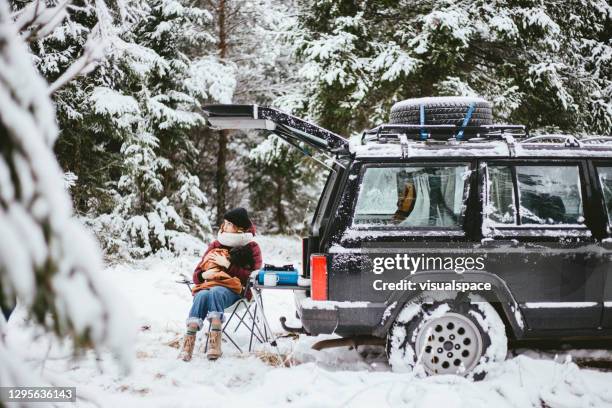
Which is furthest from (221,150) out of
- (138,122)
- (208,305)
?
(208,305)

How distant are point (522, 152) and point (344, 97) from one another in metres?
5.63

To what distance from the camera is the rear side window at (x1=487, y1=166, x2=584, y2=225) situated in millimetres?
3709

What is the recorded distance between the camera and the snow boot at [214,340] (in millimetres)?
4121

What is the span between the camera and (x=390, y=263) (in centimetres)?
364

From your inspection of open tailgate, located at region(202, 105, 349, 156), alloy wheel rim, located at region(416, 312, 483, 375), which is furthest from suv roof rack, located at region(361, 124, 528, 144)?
alloy wheel rim, located at region(416, 312, 483, 375)

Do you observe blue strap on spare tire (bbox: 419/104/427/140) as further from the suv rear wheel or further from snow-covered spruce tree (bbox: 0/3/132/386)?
snow-covered spruce tree (bbox: 0/3/132/386)

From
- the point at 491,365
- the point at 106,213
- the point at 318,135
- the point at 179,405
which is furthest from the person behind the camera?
the point at 106,213

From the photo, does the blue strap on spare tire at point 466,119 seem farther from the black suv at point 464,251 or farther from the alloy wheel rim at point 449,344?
the alloy wheel rim at point 449,344

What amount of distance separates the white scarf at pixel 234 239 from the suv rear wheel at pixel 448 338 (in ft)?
Result: 6.19

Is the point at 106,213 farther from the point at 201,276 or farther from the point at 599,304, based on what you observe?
the point at 599,304

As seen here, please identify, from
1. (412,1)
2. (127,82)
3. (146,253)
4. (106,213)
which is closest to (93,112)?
(127,82)

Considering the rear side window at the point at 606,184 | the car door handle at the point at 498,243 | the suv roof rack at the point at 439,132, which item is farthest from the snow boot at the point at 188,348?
the rear side window at the point at 606,184

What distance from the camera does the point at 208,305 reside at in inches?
171

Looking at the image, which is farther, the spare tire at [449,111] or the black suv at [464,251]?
the spare tire at [449,111]
